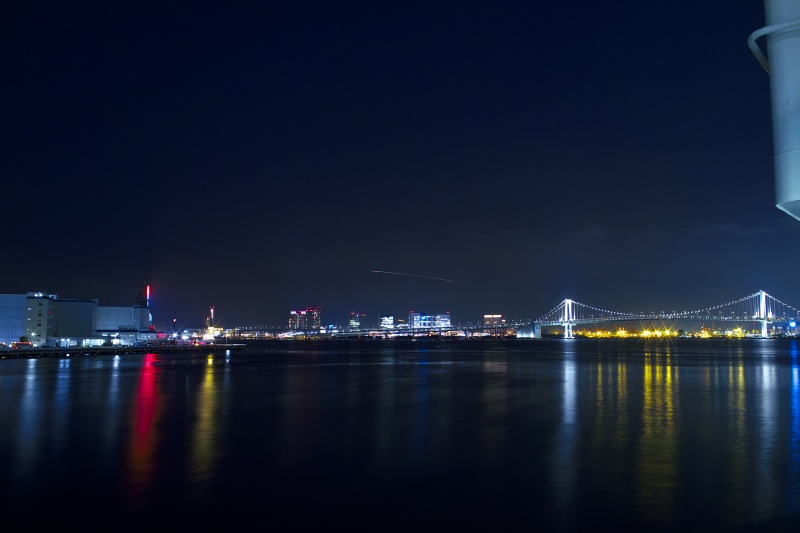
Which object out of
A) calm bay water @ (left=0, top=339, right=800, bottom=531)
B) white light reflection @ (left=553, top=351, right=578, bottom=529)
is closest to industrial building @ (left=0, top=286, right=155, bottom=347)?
calm bay water @ (left=0, top=339, right=800, bottom=531)

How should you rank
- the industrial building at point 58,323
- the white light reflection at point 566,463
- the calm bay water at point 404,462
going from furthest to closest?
1. the industrial building at point 58,323
2. the white light reflection at point 566,463
3. the calm bay water at point 404,462

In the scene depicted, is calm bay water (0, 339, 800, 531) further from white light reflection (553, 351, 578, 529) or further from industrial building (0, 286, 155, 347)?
industrial building (0, 286, 155, 347)

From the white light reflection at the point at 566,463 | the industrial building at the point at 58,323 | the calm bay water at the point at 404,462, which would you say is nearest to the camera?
the calm bay water at the point at 404,462

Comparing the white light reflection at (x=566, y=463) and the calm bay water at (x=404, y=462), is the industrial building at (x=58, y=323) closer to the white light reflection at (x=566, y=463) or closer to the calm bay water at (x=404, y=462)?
the calm bay water at (x=404, y=462)

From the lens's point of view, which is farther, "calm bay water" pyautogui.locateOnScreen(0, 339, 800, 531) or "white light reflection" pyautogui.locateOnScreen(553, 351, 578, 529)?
"white light reflection" pyautogui.locateOnScreen(553, 351, 578, 529)

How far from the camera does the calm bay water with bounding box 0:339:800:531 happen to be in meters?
9.02

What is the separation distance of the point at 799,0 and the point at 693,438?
13.5 metres

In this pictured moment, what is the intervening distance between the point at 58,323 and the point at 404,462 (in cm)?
10797

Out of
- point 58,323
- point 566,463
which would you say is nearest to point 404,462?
point 566,463

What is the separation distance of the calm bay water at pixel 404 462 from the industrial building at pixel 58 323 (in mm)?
84603

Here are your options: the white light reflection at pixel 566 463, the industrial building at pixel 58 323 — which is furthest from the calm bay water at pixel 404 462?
the industrial building at pixel 58 323

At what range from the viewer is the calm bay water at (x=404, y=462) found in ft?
29.6

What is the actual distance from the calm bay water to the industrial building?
8460cm

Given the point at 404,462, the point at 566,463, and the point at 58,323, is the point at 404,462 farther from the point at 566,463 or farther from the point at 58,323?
the point at 58,323
